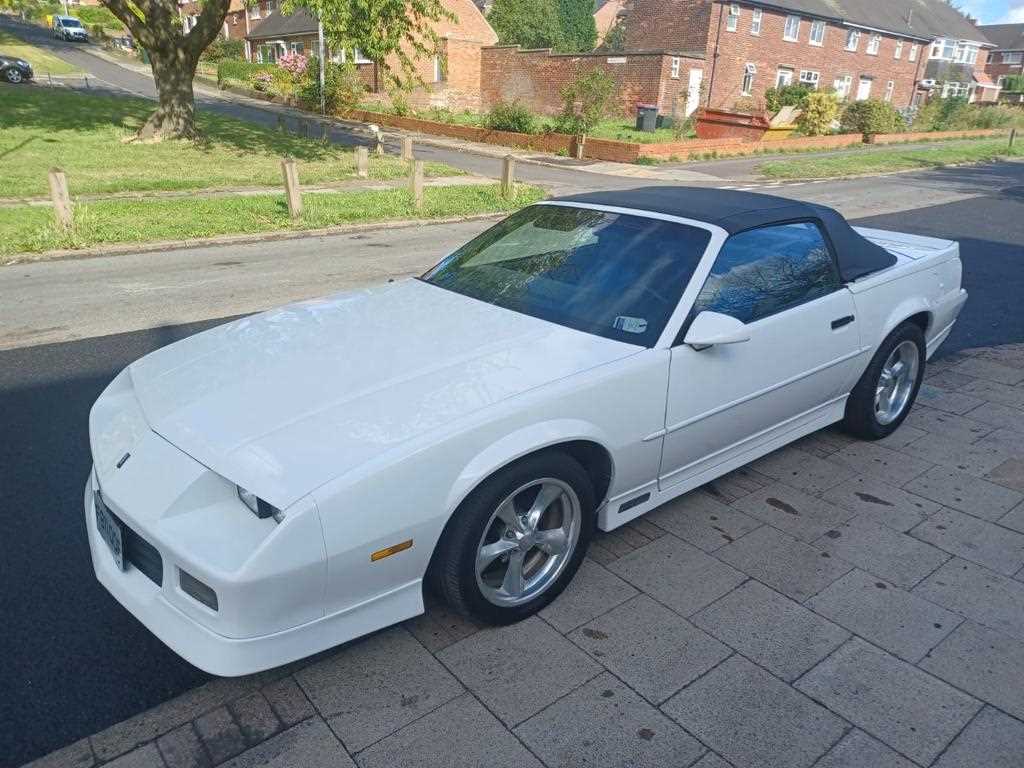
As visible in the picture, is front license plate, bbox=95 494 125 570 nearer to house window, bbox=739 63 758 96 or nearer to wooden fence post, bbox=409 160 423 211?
wooden fence post, bbox=409 160 423 211

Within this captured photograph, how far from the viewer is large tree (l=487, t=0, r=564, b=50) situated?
58594 millimetres

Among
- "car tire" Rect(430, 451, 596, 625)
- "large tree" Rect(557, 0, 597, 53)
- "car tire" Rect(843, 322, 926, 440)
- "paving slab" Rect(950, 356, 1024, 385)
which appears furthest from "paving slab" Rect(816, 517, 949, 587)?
"large tree" Rect(557, 0, 597, 53)

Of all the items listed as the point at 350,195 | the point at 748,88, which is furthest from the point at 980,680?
the point at 748,88

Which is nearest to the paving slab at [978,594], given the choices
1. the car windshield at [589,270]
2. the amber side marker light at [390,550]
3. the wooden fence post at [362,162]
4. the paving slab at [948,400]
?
the car windshield at [589,270]

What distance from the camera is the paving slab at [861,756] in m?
2.42

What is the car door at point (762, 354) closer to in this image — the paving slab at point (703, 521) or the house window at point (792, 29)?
the paving slab at point (703, 521)

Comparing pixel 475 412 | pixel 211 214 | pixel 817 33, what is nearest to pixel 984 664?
pixel 475 412

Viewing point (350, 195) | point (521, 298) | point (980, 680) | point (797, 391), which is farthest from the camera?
point (350, 195)

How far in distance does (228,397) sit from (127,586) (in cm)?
75

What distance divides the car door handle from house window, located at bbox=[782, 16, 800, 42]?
42.8 metres

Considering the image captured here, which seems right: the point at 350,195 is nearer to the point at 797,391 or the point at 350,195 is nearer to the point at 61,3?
the point at 797,391

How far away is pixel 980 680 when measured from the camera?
2.80 meters

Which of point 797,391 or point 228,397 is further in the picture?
point 797,391

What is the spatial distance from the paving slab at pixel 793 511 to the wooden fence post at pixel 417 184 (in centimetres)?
1083
